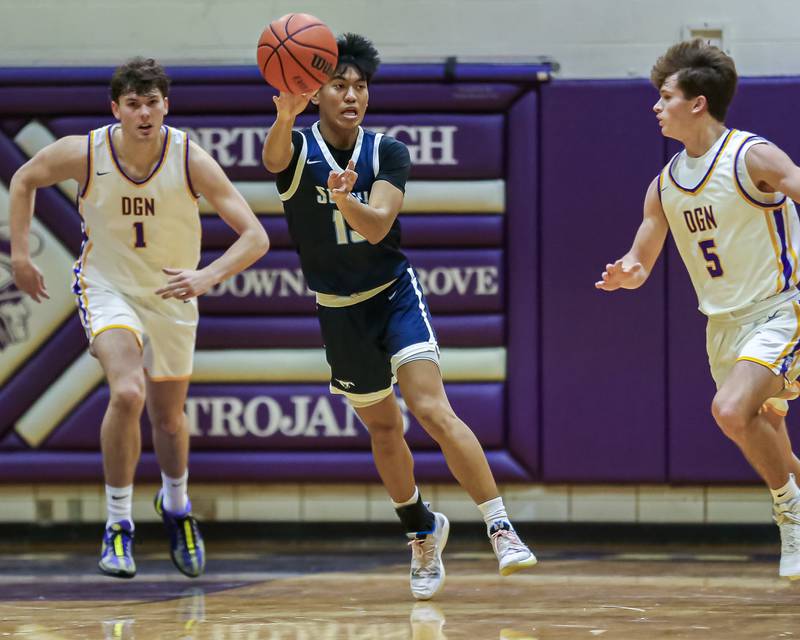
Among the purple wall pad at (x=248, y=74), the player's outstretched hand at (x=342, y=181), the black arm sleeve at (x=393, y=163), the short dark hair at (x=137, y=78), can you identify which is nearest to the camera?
the player's outstretched hand at (x=342, y=181)

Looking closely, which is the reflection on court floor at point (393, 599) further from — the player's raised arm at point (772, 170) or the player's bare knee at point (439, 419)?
the player's raised arm at point (772, 170)

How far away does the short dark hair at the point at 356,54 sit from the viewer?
4189 millimetres

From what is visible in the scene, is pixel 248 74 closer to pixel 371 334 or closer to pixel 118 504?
pixel 371 334

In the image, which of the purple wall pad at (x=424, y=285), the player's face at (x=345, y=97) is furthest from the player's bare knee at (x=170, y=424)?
the player's face at (x=345, y=97)

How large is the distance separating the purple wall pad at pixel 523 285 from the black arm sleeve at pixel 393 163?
172 cm

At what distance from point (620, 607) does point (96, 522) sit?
3081mm

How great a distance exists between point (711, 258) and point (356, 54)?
1.44m

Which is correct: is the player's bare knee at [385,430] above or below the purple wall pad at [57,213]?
below

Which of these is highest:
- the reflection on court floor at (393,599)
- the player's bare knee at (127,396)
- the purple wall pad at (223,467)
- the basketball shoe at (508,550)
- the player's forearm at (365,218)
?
the player's forearm at (365,218)

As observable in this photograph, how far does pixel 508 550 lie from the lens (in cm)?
405

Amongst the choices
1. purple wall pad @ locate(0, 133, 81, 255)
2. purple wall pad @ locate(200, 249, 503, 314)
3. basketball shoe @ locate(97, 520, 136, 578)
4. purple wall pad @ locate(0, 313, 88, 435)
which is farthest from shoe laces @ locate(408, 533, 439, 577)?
purple wall pad @ locate(0, 133, 81, 255)

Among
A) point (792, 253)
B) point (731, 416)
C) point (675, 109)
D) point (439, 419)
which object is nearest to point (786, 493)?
point (731, 416)

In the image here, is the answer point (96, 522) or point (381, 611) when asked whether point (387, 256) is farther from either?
point (96, 522)

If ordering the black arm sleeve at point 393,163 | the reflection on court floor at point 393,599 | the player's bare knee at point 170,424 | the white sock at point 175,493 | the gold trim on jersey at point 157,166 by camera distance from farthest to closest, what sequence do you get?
the white sock at point 175,493, the player's bare knee at point 170,424, the gold trim on jersey at point 157,166, the black arm sleeve at point 393,163, the reflection on court floor at point 393,599
